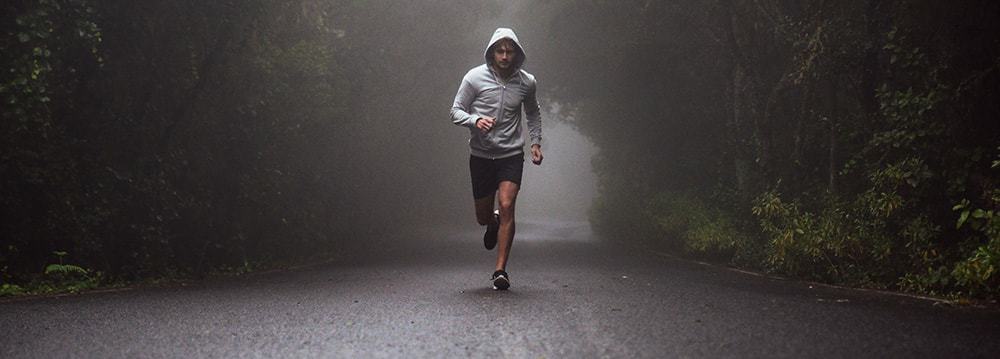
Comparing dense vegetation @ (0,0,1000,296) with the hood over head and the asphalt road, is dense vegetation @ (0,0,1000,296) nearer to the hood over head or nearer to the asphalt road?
the asphalt road

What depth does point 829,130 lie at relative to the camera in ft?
35.6

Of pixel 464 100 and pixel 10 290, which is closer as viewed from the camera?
pixel 464 100

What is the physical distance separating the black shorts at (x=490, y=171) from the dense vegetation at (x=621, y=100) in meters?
3.52

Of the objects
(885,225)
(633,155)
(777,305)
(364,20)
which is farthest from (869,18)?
(633,155)

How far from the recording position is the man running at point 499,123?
7004 millimetres

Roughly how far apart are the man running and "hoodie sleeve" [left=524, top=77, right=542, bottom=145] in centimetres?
1

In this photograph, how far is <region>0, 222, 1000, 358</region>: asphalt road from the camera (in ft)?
13.9

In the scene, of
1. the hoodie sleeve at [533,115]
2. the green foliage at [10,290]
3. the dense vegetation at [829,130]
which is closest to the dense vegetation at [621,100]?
the dense vegetation at [829,130]

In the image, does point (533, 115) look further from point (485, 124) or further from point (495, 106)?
point (485, 124)

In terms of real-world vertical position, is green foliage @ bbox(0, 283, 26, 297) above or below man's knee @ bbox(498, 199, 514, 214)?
below

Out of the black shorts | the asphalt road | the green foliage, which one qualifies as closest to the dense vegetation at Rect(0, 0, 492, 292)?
the green foliage

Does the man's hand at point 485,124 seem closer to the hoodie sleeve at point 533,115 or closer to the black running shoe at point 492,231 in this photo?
the hoodie sleeve at point 533,115

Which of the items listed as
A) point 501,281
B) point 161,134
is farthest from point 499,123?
point 161,134

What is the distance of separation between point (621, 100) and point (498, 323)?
16.6 meters
